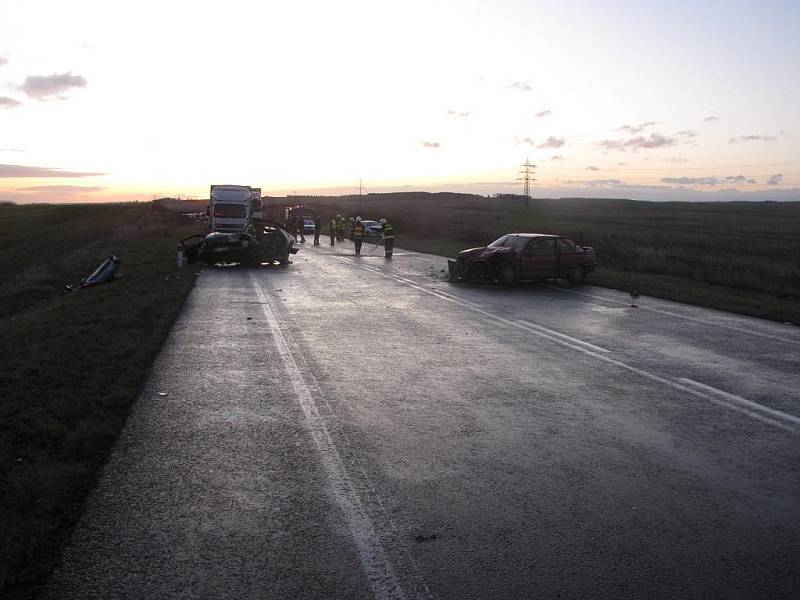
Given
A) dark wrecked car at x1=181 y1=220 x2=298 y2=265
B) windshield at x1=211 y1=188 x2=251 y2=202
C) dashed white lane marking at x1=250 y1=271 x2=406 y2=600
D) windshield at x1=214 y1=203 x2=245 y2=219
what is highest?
windshield at x1=211 y1=188 x2=251 y2=202

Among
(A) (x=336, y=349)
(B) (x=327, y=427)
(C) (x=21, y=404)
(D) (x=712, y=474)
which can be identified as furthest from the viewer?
(A) (x=336, y=349)

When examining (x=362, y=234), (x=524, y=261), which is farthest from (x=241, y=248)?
(x=524, y=261)

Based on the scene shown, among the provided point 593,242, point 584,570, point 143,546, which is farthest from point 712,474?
point 593,242

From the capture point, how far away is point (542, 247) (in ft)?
68.0

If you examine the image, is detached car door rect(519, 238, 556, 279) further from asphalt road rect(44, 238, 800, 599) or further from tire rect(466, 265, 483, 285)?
asphalt road rect(44, 238, 800, 599)

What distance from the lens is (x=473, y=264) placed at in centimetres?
2055

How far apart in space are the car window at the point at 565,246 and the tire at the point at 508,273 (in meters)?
1.65

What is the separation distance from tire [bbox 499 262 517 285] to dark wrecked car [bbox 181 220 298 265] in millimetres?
9710

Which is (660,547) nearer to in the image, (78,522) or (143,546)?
(143,546)

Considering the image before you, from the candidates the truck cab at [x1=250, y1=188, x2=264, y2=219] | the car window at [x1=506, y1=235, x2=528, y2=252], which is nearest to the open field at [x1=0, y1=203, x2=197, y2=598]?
the car window at [x1=506, y1=235, x2=528, y2=252]

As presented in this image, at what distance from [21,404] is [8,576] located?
397 cm

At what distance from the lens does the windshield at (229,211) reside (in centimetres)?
3731

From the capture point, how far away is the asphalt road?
4.05m

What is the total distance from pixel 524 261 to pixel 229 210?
21.2 metres
